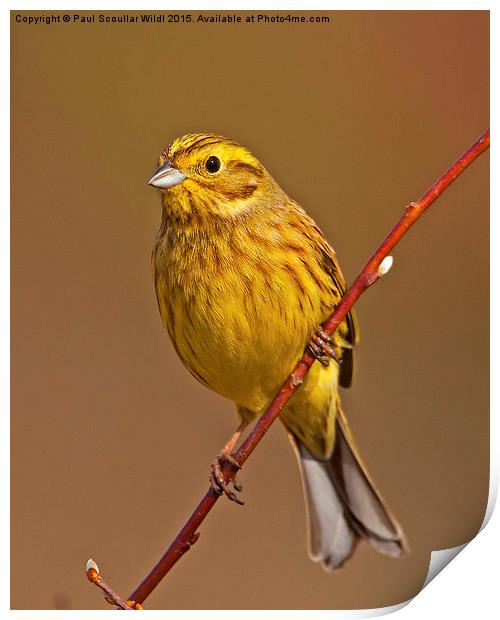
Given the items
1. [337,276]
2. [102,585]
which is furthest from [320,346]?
[102,585]

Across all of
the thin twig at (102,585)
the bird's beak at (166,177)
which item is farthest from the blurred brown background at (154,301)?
the thin twig at (102,585)

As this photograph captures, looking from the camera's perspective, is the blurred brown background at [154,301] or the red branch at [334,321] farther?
the blurred brown background at [154,301]

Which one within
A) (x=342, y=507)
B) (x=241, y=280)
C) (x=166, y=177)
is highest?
(x=166, y=177)

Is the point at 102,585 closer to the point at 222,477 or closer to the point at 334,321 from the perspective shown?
the point at 222,477

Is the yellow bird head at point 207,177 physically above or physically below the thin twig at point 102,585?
above

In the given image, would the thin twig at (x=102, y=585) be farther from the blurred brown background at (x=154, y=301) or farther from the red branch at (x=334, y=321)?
the blurred brown background at (x=154, y=301)

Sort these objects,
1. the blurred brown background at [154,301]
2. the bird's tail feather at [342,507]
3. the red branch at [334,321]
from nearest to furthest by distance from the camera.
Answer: the red branch at [334,321], the blurred brown background at [154,301], the bird's tail feather at [342,507]

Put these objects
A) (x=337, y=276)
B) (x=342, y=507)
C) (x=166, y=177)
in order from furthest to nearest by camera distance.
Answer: (x=342, y=507) < (x=337, y=276) < (x=166, y=177)
